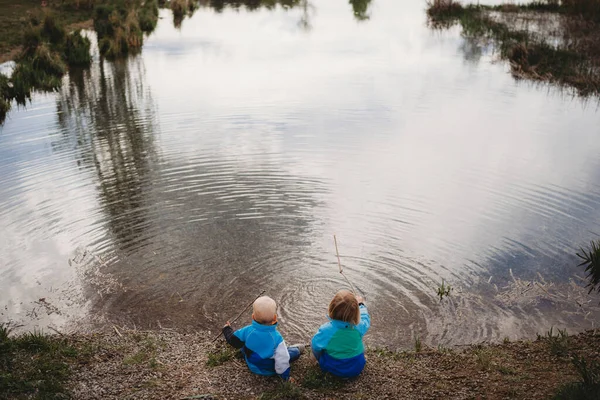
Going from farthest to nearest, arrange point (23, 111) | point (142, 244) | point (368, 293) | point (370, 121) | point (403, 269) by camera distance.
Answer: point (23, 111)
point (370, 121)
point (142, 244)
point (403, 269)
point (368, 293)

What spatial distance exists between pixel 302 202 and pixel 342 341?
486cm

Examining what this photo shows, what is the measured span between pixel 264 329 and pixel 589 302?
4.29m

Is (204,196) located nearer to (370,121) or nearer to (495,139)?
(370,121)

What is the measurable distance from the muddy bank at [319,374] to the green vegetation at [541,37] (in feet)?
44.9

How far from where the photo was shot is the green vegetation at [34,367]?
4516 millimetres

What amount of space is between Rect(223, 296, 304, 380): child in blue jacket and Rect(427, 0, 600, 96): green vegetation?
598 inches

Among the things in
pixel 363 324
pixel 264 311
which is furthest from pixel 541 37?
pixel 264 311

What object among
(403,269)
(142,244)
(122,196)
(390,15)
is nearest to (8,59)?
(122,196)

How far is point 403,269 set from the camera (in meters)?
7.63

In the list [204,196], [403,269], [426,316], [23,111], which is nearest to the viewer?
[426,316]

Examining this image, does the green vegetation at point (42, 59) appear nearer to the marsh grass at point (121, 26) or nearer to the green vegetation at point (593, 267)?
the marsh grass at point (121, 26)

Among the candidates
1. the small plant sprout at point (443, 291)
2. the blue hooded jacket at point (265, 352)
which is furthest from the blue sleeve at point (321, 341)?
the small plant sprout at point (443, 291)

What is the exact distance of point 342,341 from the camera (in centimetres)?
495

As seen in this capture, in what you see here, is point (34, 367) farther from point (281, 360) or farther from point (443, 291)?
point (443, 291)
